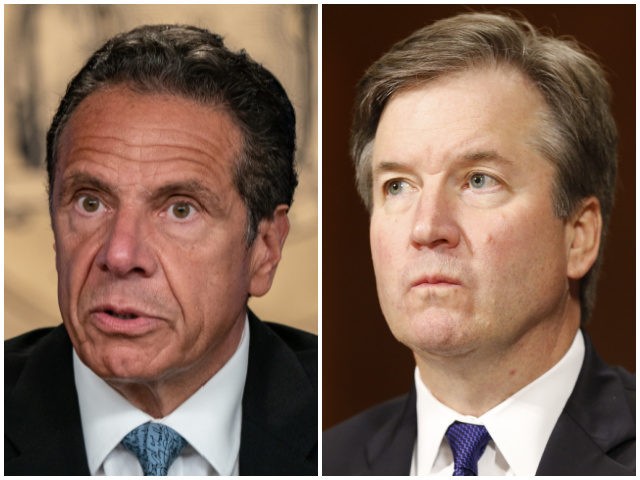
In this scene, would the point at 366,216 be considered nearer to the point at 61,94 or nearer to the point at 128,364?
the point at 128,364

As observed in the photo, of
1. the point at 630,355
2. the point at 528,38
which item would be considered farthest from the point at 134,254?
the point at 630,355

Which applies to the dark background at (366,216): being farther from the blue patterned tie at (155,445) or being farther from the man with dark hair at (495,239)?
the blue patterned tie at (155,445)

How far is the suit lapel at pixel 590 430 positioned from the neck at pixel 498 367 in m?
0.11

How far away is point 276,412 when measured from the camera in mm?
3289

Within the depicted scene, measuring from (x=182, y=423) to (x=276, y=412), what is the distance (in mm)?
293

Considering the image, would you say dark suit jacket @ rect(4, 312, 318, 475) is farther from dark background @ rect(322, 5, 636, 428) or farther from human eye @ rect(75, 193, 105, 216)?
human eye @ rect(75, 193, 105, 216)

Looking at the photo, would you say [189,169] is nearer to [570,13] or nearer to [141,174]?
[141,174]

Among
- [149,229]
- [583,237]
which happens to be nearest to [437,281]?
[583,237]

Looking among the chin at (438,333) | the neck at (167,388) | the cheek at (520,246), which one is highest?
the cheek at (520,246)

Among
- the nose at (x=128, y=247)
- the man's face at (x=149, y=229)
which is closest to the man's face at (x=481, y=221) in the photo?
the man's face at (x=149, y=229)

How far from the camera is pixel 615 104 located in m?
3.25

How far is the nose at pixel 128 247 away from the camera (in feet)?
10.2

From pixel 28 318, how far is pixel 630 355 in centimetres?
188

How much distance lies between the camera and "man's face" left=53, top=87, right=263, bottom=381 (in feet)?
10.2
